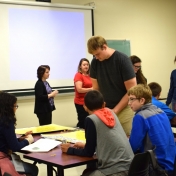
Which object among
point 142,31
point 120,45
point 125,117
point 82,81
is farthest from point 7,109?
point 142,31

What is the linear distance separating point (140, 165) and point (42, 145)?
2.60 feet

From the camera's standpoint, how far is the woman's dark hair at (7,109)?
252cm

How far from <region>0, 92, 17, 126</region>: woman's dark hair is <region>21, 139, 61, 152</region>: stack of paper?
23cm

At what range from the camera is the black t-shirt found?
2.90 m

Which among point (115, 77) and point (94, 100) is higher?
point (115, 77)

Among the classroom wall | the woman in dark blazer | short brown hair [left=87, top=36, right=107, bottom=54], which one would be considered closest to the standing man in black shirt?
short brown hair [left=87, top=36, right=107, bottom=54]

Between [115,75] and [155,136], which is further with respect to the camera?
[115,75]

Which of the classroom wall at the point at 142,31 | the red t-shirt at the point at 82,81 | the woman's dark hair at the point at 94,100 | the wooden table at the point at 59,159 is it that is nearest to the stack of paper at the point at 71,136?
the wooden table at the point at 59,159

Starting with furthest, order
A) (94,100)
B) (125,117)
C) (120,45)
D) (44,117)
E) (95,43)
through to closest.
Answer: (120,45) → (44,117) → (125,117) → (95,43) → (94,100)


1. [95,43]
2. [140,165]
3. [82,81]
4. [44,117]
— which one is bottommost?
[44,117]

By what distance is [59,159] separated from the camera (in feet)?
7.22

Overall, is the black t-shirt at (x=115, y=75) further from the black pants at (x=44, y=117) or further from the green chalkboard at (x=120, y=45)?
the green chalkboard at (x=120, y=45)

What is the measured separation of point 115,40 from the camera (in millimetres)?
6727

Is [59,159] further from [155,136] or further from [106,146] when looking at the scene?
[155,136]
